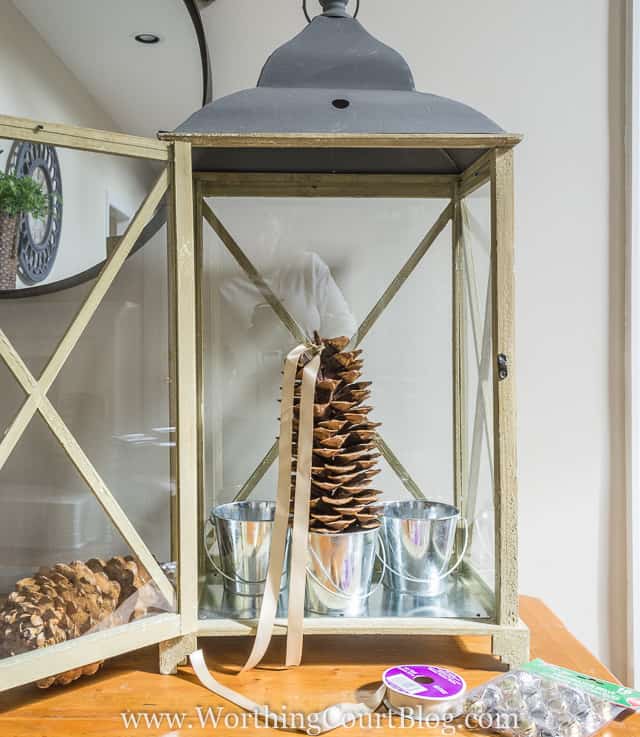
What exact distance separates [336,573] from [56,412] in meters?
0.33

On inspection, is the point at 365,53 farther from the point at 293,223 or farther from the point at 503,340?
the point at 503,340

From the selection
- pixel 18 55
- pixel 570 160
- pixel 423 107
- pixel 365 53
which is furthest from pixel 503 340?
pixel 18 55

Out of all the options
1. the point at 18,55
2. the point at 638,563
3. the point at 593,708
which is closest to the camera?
the point at 593,708

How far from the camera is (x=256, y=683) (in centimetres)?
71

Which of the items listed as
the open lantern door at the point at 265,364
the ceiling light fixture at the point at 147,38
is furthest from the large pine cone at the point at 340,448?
the ceiling light fixture at the point at 147,38

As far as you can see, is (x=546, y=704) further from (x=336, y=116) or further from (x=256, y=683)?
(x=336, y=116)

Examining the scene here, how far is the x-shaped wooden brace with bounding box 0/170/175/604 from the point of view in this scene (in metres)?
0.67

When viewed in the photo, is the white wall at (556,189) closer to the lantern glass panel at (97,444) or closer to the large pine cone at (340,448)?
the large pine cone at (340,448)

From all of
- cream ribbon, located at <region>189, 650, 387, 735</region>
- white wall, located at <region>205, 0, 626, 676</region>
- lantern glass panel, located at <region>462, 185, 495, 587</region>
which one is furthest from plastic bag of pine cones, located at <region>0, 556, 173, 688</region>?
white wall, located at <region>205, 0, 626, 676</region>

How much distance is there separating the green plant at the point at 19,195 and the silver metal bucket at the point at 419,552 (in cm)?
49

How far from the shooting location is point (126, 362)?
0.73m

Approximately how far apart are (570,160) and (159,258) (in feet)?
2.17

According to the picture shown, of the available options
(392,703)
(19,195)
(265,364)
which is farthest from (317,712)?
(19,195)

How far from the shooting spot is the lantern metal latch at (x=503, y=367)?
729 mm
